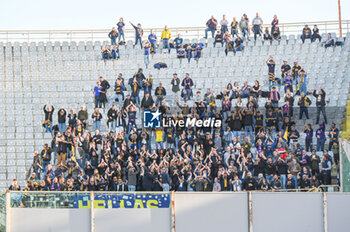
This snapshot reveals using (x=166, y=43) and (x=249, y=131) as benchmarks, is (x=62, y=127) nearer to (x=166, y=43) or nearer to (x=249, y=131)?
(x=249, y=131)

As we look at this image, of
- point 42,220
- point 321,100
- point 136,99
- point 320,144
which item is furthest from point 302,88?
point 42,220

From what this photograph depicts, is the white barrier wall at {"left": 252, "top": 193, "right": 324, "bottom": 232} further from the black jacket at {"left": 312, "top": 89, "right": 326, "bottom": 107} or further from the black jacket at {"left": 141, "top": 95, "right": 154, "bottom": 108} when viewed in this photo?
the black jacket at {"left": 141, "top": 95, "right": 154, "bottom": 108}

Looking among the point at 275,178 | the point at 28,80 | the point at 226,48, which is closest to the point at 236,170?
the point at 275,178

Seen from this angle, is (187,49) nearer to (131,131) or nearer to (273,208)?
(131,131)

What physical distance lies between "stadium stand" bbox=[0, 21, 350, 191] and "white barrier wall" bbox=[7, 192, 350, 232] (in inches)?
411

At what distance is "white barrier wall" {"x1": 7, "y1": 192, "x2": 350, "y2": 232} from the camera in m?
15.4

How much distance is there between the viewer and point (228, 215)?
15.6 meters

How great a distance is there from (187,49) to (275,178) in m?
10.1

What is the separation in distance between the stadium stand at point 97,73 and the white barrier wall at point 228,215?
10.4 m

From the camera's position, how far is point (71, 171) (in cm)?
2311

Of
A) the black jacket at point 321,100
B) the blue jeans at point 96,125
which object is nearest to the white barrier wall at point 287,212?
the black jacket at point 321,100

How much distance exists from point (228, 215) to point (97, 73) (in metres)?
15.5

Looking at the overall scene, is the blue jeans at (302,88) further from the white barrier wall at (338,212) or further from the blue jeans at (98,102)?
the white barrier wall at (338,212)

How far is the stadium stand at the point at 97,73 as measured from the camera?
26734 mm
